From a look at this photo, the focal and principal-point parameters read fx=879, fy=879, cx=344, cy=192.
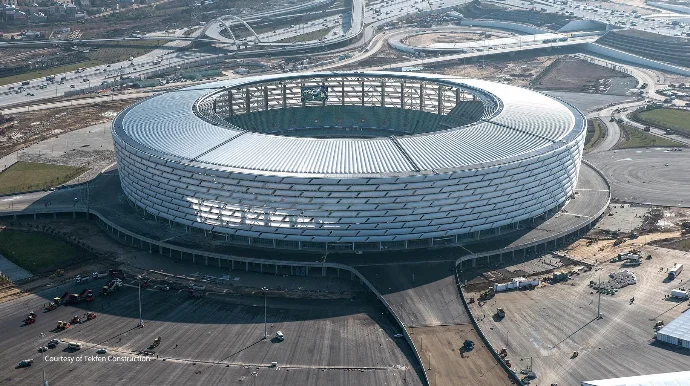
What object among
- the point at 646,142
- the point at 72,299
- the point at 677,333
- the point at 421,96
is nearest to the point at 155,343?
the point at 72,299

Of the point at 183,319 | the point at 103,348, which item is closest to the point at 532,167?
the point at 183,319

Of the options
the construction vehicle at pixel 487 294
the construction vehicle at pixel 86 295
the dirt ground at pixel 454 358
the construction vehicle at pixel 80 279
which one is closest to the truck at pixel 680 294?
the construction vehicle at pixel 487 294

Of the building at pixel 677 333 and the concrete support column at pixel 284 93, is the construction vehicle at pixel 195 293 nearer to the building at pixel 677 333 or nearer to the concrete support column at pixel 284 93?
the building at pixel 677 333

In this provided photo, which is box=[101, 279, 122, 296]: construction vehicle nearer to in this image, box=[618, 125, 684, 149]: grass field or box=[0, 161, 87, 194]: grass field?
box=[0, 161, 87, 194]: grass field

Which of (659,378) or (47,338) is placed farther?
(47,338)

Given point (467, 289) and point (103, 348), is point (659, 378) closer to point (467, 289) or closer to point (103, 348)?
point (467, 289)

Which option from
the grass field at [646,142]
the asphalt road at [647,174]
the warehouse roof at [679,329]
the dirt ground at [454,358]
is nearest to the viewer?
the dirt ground at [454,358]

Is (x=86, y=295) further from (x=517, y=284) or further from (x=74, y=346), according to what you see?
(x=517, y=284)
